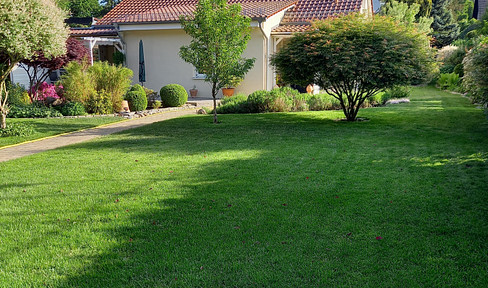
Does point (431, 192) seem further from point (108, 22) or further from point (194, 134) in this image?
point (108, 22)

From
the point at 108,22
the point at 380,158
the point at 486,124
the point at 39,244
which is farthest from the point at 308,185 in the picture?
the point at 108,22

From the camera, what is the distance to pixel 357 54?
988 centimetres

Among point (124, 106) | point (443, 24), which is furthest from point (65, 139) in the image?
point (443, 24)

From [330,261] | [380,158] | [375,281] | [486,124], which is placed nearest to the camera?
[375,281]

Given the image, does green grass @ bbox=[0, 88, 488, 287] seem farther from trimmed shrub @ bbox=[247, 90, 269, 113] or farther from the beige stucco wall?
the beige stucco wall

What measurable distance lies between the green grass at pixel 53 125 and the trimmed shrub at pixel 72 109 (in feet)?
2.59

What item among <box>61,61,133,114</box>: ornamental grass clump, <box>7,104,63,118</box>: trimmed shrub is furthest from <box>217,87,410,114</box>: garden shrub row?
<box>7,104,63,118</box>: trimmed shrub

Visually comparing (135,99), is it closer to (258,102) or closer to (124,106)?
(124,106)

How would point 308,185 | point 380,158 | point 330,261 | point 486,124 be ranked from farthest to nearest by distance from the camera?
point 486,124 → point 380,158 → point 308,185 → point 330,261

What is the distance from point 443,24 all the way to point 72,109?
124ft

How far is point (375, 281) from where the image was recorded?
3.17 metres

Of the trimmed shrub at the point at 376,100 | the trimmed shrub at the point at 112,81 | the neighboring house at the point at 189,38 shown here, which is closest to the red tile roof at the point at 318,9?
the neighboring house at the point at 189,38

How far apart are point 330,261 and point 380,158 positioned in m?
3.91

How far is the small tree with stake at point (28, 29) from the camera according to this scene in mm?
8508
